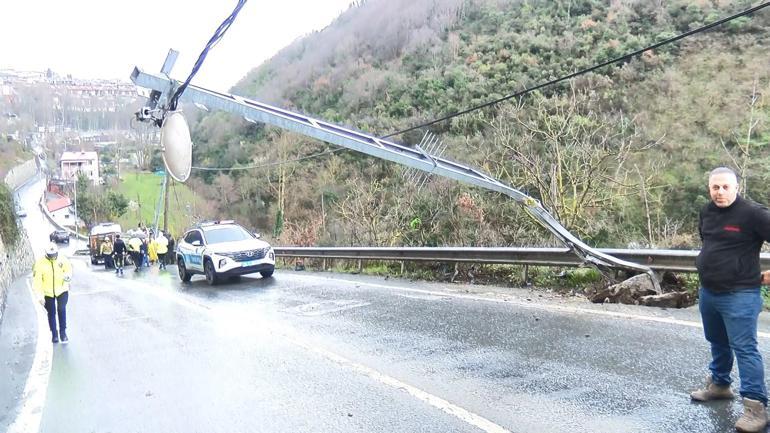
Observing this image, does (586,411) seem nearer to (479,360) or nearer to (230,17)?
(479,360)

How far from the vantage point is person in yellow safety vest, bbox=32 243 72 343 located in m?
9.12

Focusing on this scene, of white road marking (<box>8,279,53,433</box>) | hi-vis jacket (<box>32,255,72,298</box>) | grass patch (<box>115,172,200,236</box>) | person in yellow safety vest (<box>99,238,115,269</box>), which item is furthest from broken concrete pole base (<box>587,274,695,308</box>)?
grass patch (<box>115,172,200,236</box>)

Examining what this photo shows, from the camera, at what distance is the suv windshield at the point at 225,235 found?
1616 centimetres

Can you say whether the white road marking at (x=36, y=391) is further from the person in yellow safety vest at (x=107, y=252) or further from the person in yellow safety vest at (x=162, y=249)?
the person in yellow safety vest at (x=107, y=252)

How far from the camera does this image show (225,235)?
16.4m

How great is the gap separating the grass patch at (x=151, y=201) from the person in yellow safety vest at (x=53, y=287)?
4612cm

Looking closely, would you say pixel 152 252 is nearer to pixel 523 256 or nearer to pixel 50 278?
pixel 50 278

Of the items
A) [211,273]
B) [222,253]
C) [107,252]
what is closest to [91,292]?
[211,273]

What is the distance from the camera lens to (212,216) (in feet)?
183

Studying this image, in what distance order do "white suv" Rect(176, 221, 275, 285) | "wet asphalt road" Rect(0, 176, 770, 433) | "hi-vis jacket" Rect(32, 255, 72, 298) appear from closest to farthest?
"wet asphalt road" Rect(0, 176, 770, 433) < "hi-vis jacket" Rect(32, 255, 72, 298) < "white suv" Rect(176, 221, 275, 285)

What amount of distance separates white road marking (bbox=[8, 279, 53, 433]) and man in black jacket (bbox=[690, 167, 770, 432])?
571cm

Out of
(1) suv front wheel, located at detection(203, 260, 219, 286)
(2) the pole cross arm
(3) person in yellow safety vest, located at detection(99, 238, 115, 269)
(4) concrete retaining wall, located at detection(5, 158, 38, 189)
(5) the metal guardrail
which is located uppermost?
(4) concrete retaining wall, located at detection(5, 158, 38, 189)

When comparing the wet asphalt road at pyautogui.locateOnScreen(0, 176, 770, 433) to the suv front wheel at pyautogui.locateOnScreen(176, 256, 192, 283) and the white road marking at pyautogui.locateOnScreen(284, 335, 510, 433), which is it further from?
the suv front wheel at pyautogui.locateOnScreen(176, 256, 192, 283)

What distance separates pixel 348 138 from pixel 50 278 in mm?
5541
